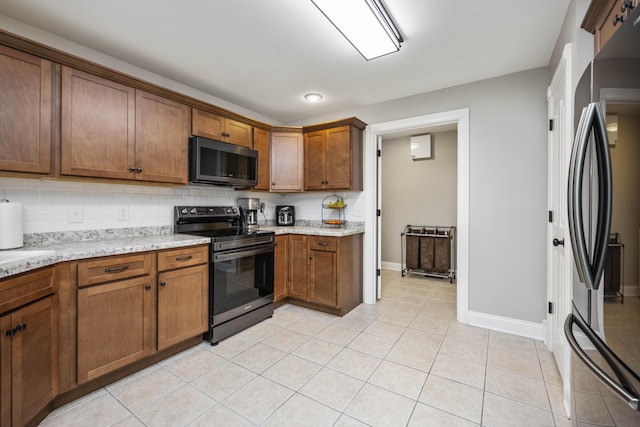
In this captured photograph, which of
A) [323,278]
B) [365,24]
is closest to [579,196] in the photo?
[365,24]

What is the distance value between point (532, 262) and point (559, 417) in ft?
4.43

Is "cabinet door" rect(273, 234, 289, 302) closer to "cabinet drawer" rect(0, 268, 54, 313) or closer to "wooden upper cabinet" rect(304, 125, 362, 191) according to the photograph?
"wooden upper cabinet" rect(304, 125, 362, 191)

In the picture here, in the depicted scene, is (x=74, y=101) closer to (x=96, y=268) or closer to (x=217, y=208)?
(x=96, y=268)

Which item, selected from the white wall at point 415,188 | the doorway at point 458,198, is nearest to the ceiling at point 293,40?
the doorway at point 458,198

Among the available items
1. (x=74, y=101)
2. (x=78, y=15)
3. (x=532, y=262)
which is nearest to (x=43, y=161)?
(x=74, y=101)

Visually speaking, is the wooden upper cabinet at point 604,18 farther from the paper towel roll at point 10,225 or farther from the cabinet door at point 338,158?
the paper towel roll at point 10,225

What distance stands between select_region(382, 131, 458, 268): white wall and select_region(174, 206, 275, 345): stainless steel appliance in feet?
9.65

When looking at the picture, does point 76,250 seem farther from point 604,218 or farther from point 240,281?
point 604,218

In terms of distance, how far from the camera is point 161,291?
209 cm

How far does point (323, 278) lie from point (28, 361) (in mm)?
2257

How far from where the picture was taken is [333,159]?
11.0 ft

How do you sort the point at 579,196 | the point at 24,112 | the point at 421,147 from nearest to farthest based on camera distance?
the point at 579,196
the point at 24,112
the point at 421,147

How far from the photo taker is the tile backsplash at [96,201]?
6.45ft

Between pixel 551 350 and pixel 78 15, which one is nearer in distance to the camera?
pixel 78 15
